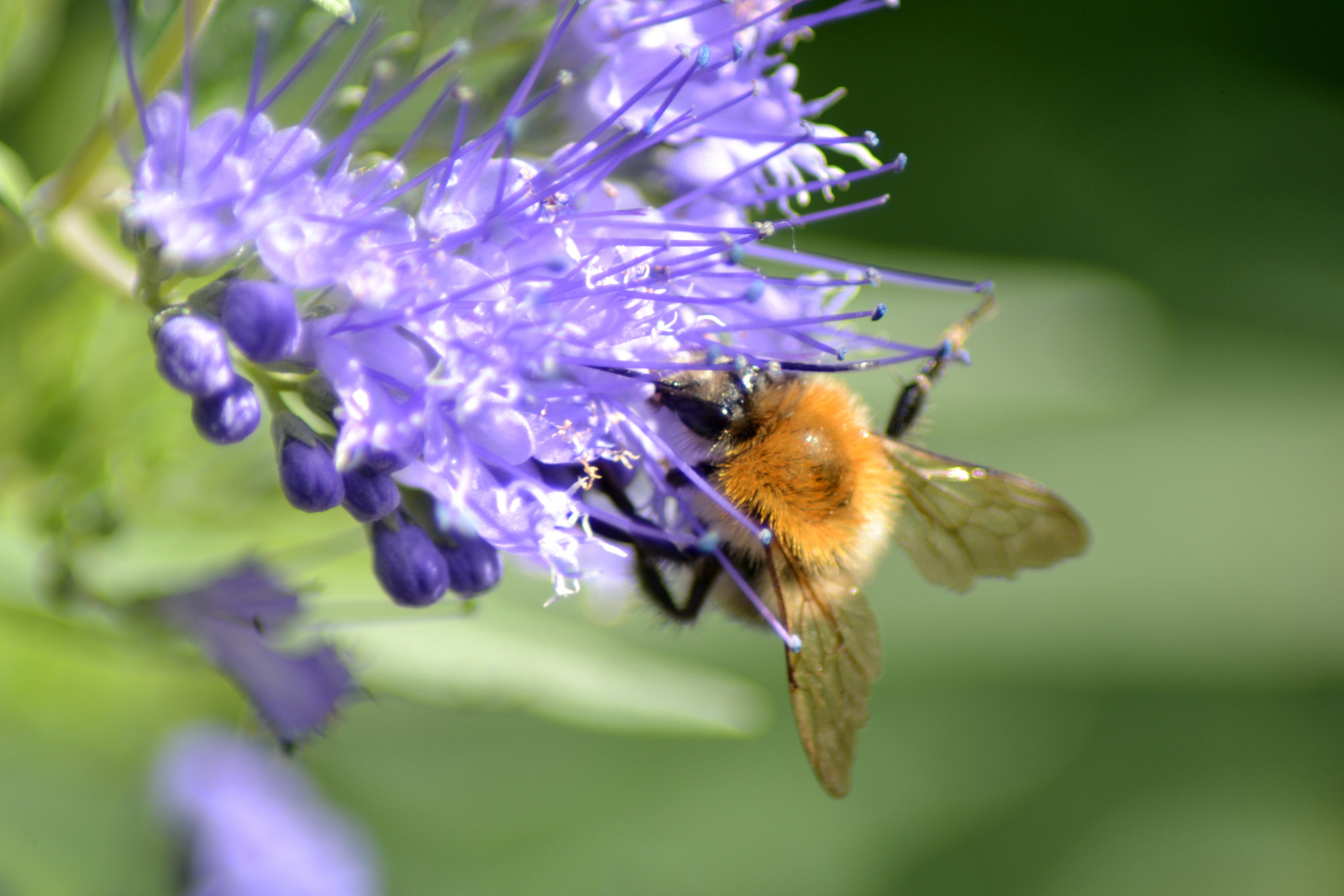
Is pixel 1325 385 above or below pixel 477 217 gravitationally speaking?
below

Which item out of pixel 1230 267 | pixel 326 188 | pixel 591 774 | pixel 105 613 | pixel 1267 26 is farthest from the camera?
pixel 1230 267

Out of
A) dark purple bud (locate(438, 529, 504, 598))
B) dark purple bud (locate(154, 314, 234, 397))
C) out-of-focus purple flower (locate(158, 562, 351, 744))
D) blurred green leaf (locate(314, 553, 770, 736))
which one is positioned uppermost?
dark purple bud (locate(154, 314, 234, 397))

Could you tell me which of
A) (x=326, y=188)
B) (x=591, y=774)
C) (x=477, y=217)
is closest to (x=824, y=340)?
(x=477, y=217)

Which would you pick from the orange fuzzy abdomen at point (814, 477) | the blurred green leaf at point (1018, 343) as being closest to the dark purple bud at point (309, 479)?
the orange fuzzy abdomen at point (814, 477)

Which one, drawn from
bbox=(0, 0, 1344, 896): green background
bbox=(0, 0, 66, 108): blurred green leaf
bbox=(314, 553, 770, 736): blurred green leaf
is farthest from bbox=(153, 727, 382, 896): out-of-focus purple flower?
bbox=(0, 0, 66, 108): blurred green leaf

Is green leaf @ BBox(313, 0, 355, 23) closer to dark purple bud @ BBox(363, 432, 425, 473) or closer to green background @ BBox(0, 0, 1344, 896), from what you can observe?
dark purple bud @ BBox(363, 432, 425, 473)

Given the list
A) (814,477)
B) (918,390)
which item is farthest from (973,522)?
(814,477)

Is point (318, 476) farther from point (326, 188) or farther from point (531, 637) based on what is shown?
point (531, 637)
